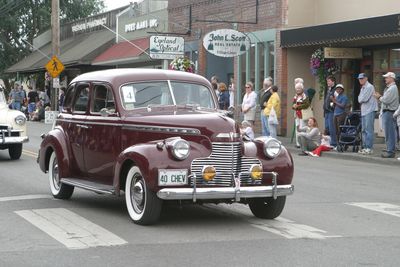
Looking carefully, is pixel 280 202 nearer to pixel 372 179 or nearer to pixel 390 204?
pixel 390 204

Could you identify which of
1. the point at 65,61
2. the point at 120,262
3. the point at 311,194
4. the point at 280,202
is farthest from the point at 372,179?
the point at 65,61

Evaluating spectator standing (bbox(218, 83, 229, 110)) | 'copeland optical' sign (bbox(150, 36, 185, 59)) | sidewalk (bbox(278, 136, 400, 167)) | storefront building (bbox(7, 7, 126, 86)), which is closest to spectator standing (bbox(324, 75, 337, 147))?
sidewalk (bbox(278, 136, 400, 167))

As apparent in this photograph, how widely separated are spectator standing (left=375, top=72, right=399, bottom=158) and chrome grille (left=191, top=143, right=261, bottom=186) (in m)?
9.01

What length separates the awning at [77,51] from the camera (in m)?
35.3

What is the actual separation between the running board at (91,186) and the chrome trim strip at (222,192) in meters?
1.16

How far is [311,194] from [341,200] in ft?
2.18

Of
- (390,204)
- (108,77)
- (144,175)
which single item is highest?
(108,77)

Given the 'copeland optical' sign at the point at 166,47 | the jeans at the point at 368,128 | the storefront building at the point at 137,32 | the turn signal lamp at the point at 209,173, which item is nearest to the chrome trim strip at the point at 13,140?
the jeans at the point at 368,128

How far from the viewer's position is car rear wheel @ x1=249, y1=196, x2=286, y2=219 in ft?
27.2

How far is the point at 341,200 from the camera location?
401 inches

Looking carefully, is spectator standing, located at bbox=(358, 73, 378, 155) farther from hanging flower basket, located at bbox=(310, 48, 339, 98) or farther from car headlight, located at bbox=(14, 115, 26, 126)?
car headlight, located at bbox=(14, 115, 26, 126)

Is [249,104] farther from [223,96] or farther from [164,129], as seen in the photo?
[164,129]

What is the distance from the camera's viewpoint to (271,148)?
8.08 metres

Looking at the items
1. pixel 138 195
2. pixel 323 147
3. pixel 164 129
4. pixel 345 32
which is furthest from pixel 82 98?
pixel 345 32
